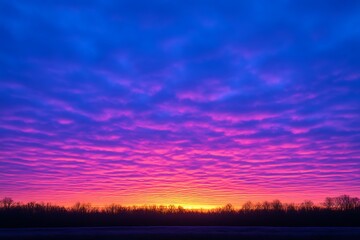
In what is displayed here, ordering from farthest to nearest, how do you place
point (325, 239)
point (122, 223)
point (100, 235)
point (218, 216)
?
point (218, 216) → point (122, 223) → point (100, 235) → point (325, 239)

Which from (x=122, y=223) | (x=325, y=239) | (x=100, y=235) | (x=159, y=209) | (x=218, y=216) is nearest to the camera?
(x=325, y=239)

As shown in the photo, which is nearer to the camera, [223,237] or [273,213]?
[223,237]

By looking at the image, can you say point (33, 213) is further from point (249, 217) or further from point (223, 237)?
point (223, 237)

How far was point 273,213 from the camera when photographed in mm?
31844

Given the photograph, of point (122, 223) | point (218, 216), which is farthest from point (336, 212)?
point (122, 223)

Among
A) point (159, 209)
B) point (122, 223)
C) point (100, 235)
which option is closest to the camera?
point (100, 235)

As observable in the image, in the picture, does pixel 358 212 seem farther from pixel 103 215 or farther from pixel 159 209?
pixel 103 215

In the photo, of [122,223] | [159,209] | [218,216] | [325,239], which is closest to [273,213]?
[218,216]

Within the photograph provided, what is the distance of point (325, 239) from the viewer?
17.5 meters

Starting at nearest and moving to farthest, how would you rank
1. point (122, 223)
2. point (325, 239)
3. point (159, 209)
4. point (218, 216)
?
point (325, 239) < point (122, 223) < point (218, 216) < point (159, 209)

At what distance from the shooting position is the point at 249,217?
30.8 meters

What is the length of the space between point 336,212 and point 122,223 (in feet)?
54.9

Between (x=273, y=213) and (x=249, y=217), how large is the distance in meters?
2.29

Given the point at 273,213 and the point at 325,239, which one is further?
the point at 273,213
